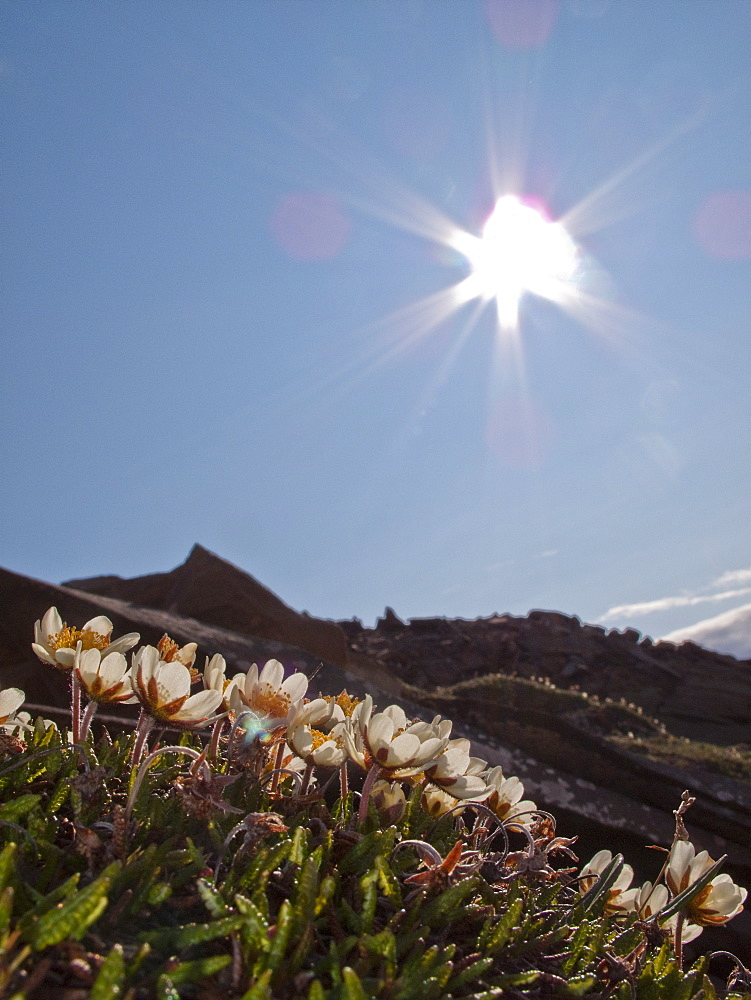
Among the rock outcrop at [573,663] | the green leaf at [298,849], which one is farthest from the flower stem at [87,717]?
the rock outcrop at [573,663]

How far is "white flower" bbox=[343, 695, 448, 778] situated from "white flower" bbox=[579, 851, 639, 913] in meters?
0.68

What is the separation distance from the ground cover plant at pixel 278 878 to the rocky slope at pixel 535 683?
2107 millimetres

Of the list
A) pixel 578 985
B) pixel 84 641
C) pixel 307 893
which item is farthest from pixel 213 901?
pixel 84 641

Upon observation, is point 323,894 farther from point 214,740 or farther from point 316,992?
point 214,740

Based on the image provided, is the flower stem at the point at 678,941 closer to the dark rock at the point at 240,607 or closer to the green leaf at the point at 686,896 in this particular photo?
the green leaf at the point at 686,896

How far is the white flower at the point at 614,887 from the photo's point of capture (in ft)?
6.32

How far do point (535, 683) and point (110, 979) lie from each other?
810cm

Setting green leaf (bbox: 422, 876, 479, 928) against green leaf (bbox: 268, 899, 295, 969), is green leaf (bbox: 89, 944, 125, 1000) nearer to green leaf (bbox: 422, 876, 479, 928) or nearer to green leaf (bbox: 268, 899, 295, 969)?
green leaf (bbox: 268, 899, 295, 969)

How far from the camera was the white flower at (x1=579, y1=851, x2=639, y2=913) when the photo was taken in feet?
6.32

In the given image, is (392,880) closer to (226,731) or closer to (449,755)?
(449,755)

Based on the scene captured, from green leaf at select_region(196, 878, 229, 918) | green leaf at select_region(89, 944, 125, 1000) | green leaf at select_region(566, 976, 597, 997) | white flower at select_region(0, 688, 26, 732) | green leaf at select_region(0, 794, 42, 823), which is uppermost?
white flower at select_region(0, 688, 26, 732)

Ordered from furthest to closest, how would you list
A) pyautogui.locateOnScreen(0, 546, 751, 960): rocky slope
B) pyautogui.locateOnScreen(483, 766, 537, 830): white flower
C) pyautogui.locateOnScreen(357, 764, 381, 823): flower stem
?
pyautogui.locateOnScreen(0, 546, 751, 960): rocky slope, pyautogui.locateOnScreen(483, 766, 537, 830): white flower, pyautogui.locateOnScreen(357, 764, 381, 823): flower stem

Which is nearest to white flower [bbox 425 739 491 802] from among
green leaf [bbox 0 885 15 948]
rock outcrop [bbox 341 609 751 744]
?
green leaf [bbox 0 885 15 948]

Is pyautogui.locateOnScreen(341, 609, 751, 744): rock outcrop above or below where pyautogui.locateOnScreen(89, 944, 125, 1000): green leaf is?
above
